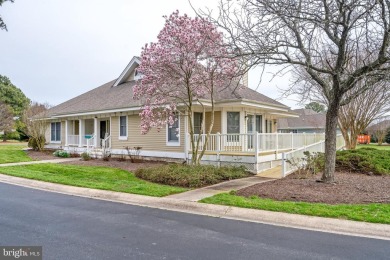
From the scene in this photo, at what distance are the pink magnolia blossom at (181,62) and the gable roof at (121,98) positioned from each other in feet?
9.39

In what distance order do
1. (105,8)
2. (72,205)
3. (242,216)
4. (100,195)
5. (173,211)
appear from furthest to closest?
1. (105,8)
2. (100,195)
3. (72,205)
4. (173,211)
5. (242,216)

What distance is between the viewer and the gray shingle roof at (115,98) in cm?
1711

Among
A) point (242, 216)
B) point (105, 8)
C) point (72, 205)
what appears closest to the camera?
point (242, 216)

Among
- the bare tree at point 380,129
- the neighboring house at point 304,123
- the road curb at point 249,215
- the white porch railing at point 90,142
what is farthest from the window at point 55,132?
the bare tree at point 380,129

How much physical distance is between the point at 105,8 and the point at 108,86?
11545mm

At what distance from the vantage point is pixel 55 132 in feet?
87.1

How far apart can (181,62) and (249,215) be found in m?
6.84

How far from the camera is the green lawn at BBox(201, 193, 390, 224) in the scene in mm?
6371

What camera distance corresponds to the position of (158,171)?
1197cm

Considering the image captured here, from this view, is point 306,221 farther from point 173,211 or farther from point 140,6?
point 140,6

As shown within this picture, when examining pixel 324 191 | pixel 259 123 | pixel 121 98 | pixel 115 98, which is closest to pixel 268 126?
pixel 259 123

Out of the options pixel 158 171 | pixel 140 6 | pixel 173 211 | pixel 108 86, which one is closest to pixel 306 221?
pixel 173 211

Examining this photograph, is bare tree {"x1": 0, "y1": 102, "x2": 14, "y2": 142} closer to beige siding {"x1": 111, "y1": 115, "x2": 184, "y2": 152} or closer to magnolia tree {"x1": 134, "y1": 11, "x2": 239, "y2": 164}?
beige siding {"x1": 111, "y1": 115, "x2": 184, "y2": 152}

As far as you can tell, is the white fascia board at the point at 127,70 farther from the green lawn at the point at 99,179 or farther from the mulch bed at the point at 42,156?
the green lawn at the point at 99,179
